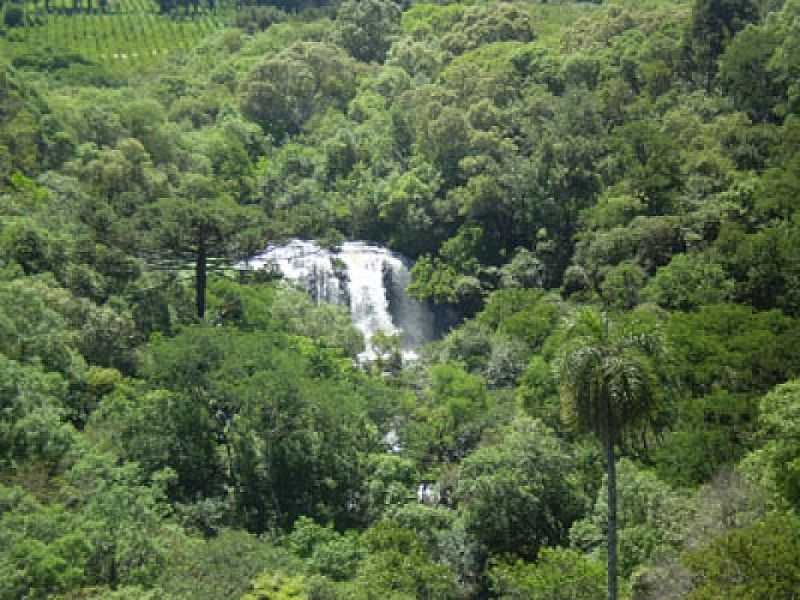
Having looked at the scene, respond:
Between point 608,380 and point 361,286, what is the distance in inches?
1377

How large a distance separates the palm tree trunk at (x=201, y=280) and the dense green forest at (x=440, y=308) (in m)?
0.17

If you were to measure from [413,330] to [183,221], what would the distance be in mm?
16468

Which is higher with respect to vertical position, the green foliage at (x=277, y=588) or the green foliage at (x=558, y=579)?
the green foliage at (x=277, y=588)

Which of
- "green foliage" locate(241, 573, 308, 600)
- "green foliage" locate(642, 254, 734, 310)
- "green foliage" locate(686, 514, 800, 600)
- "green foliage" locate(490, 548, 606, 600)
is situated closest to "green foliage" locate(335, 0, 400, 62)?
"green foliage" locate(642, 254, 734, 310)

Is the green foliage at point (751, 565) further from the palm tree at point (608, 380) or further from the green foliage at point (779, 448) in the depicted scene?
the green foliage at point (779, 448)

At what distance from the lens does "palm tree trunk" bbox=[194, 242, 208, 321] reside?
44.8m

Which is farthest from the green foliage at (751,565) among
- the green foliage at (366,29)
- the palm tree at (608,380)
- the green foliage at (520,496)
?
the green foliage at (366,29)

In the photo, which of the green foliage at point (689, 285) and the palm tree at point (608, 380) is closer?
the palm tree at point (608, 380)

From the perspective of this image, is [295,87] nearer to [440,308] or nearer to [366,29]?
[366,29]

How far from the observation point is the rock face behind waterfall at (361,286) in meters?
54.7

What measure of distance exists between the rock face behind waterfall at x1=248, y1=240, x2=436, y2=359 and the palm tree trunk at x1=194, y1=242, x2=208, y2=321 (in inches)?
319

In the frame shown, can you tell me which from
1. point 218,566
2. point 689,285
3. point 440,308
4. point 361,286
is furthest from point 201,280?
point 689,285

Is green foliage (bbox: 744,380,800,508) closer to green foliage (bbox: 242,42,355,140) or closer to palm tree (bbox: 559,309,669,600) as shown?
palm tree (bbox: 559,309,669,600)

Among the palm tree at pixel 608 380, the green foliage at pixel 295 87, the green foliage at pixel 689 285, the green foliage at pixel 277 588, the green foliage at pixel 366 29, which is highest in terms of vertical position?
the green foliage at pixel 366 29
